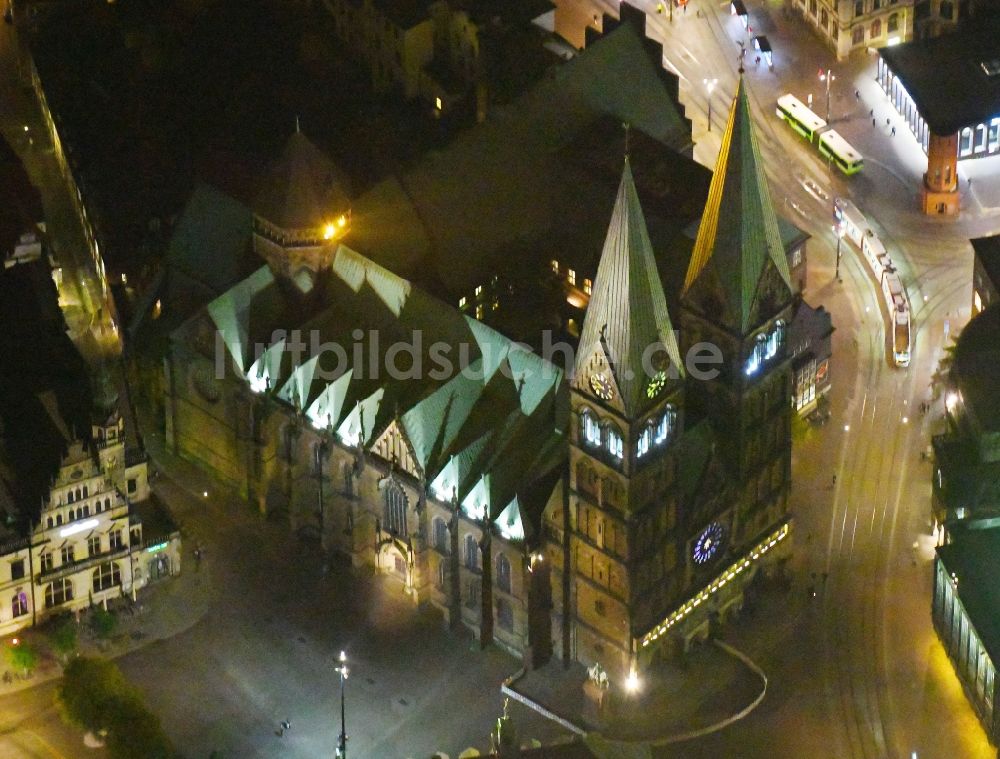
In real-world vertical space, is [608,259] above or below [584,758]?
above

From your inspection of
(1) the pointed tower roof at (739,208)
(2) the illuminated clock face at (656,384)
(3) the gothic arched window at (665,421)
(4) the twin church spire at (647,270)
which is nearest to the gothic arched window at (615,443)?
(4) the twin church spire at (647,270)

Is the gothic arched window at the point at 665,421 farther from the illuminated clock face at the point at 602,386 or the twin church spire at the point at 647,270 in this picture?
the illuminated clock face at the point at 602,386

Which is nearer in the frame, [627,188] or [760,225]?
[627,188]

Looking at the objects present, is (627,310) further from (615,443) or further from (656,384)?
(615,443)

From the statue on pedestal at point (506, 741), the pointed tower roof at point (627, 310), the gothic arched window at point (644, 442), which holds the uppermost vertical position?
the pointed tower roof at point (627, 310)

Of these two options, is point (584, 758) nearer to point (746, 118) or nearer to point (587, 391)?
point (587, 391)

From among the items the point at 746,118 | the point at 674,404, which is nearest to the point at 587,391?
the point at 674,404
